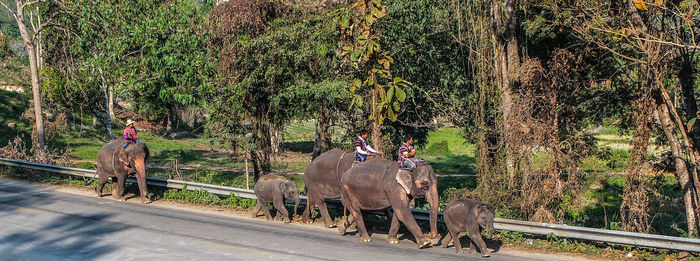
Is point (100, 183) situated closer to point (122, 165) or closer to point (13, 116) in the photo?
point (122, 165)

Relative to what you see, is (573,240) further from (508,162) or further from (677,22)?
(677,22)

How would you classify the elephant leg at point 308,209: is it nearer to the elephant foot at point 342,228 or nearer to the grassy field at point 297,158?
the elephant foot at point 342,228

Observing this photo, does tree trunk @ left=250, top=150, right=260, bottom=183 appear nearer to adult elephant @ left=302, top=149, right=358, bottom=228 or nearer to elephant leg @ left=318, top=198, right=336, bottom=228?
adult elephant @ left=302, top=149, right=358, bottom=228

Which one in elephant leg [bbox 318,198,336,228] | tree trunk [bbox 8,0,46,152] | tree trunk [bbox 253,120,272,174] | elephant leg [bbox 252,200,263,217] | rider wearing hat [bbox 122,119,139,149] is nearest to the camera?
elephant leg [bbox 318,198,336,228]

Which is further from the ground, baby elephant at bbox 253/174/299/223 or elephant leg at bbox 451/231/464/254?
baby elephant at bbox 253/174/299/223

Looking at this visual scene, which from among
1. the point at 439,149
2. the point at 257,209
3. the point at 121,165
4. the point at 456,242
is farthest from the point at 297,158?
the point at 456,242

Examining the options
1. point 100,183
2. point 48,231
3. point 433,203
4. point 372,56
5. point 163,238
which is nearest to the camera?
point 433,203

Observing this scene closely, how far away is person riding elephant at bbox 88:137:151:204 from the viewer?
18.9 m

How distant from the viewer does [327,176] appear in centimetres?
1561

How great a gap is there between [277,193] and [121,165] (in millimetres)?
5842

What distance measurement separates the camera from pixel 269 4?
74.9 ft

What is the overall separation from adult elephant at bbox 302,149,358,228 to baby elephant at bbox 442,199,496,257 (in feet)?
10.7

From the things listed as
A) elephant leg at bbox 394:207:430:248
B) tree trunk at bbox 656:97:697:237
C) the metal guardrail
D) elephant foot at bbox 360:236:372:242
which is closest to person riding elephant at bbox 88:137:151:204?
the metal guardrail

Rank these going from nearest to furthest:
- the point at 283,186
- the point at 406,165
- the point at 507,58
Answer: the point at 406,165
the point at 283,186
the point at 507,58
